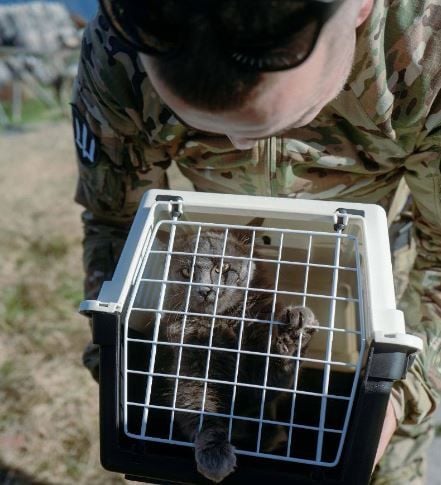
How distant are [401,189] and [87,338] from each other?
4.37 feet

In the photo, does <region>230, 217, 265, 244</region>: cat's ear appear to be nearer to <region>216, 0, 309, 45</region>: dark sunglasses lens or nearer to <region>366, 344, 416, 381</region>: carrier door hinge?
<region>366, 344, 416, 381</region>: carrier door hinge

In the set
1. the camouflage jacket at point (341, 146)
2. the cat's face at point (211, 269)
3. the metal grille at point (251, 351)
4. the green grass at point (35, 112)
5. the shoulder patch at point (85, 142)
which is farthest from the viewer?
the green grass at point (35, 112)

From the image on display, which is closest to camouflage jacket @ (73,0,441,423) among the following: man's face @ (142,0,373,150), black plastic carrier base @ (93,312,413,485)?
man's face @ (142,0,373,150)

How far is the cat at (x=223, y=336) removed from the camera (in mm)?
1195

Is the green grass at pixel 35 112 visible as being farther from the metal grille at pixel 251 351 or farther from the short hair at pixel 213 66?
the short hair at pixel 213 66

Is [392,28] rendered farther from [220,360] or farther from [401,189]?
[220,360]

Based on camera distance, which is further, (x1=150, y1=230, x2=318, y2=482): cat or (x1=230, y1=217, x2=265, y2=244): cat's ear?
(x1=230, y1=217, x2=265, y2=244): cat's ear

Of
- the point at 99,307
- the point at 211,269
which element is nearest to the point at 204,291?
the point at 211,269

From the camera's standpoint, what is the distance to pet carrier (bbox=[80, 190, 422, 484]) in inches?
41.1

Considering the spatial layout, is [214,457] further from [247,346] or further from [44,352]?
[44,352]

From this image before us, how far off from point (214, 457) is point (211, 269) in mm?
430

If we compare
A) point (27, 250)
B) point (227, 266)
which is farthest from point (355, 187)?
point (27, 250)

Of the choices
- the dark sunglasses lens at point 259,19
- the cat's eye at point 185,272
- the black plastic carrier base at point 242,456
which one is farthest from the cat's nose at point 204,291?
the dark sunglasses lens at point 259,19

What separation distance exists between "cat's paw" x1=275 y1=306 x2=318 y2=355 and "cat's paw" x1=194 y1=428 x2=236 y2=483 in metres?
0.21
